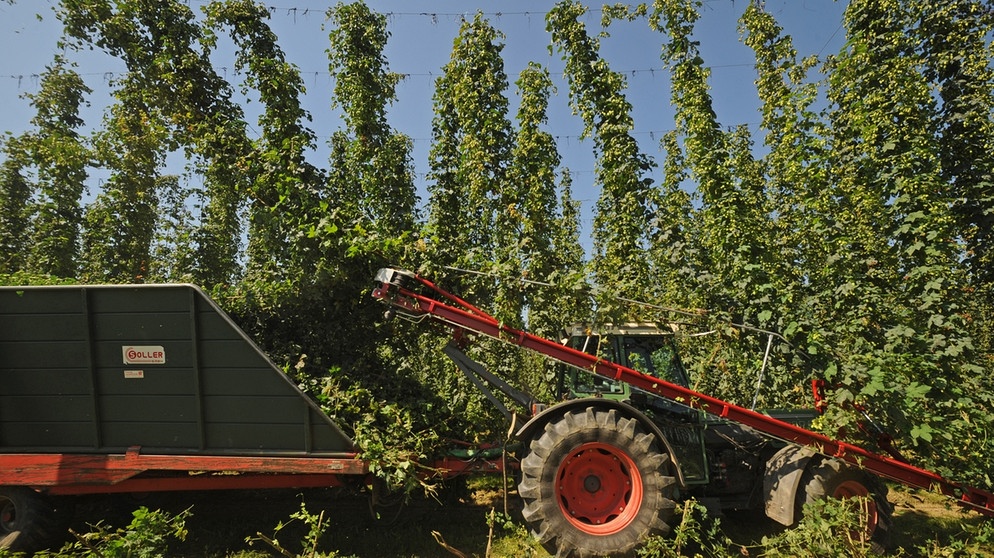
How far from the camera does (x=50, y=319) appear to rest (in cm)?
395

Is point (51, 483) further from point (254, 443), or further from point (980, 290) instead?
point (980, 290)

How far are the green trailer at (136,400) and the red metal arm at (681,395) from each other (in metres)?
1.24

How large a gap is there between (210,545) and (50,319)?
7.67 feet

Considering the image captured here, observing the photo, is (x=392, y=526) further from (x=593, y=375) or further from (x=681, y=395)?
(x=681, y=395)

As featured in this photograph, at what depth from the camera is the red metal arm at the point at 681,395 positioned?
4371mm

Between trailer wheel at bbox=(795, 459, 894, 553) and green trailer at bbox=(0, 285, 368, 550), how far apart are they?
3.98m

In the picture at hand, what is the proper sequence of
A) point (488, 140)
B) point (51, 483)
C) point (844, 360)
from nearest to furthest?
point (51, 483) < point (844, 360) < point (488, 140)

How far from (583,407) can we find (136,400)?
3.82 metres

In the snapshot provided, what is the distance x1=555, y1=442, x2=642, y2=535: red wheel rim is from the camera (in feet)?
14.0

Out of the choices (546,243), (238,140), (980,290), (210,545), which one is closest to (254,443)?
(210,545)

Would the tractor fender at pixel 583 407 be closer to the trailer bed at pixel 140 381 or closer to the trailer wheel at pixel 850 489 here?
the trailer wheel at pixel 850 489

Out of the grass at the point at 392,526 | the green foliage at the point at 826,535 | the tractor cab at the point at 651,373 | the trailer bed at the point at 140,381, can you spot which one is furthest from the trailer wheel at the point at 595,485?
the trailer bed at the point at 140,381

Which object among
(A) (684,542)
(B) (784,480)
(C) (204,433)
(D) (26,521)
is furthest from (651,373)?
(D) (26,521)

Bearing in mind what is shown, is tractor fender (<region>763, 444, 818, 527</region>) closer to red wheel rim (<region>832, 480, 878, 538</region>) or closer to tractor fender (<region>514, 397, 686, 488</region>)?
red wheel rim (<region>832, 480, 878, 538</region>)
